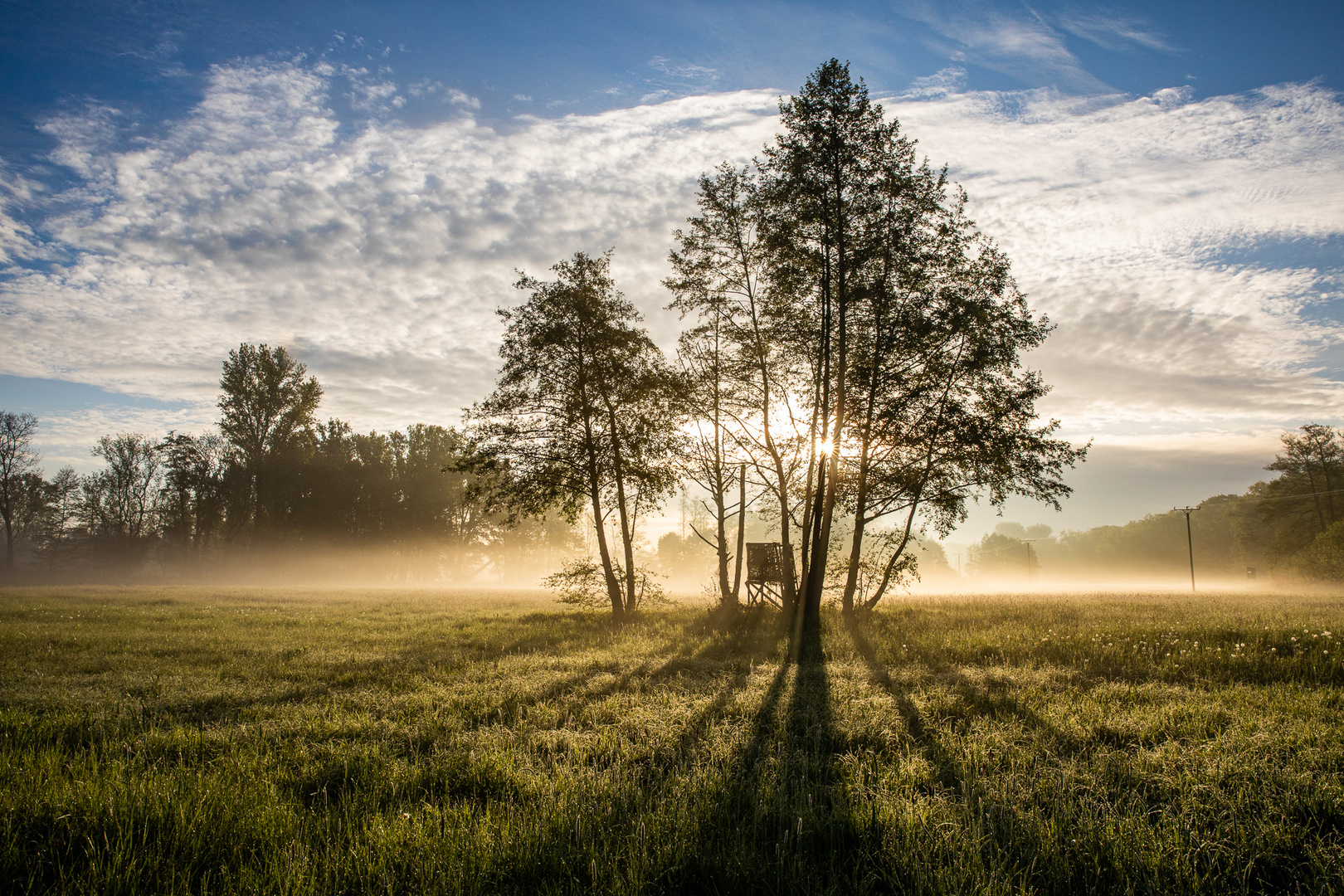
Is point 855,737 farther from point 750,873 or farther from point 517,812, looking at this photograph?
point 517,812

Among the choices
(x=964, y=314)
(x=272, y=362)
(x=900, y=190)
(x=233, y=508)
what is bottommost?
(x=233, y=508)

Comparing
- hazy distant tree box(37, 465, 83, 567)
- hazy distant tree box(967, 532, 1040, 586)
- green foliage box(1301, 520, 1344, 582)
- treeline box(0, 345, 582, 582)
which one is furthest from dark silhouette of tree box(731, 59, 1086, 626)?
hazy distant tree box(967, 532, 1040, 586)

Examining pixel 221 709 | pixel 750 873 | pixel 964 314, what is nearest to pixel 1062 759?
pixel 750 873

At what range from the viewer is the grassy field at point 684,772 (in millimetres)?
3074

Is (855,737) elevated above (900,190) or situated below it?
below

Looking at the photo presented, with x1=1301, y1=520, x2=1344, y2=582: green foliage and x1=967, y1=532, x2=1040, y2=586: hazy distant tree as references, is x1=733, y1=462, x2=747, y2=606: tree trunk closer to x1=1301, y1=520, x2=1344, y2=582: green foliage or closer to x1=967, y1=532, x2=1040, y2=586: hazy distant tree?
x1=1301, y1=520, x2=1344, y2=582: green foliage

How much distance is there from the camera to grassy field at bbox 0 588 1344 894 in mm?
3074

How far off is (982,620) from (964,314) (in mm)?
7910

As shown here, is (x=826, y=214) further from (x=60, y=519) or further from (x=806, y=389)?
(x=60, y=519)

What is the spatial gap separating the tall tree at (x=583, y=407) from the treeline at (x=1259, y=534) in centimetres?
5768

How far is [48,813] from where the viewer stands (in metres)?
3.53

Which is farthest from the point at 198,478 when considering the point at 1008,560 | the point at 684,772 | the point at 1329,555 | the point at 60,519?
the point at 1008,560

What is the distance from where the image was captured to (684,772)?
4602 millimetres

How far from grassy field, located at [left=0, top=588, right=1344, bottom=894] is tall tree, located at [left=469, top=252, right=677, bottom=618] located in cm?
886
